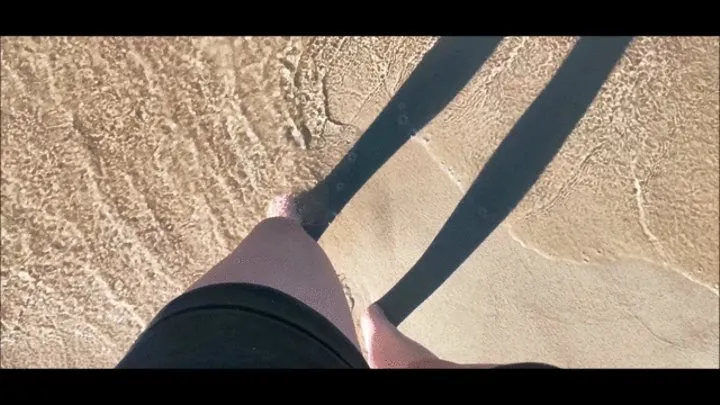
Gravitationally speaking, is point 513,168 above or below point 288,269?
above

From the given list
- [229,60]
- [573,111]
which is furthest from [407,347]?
[229,60]

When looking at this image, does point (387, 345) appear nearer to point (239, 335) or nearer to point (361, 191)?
point (361, 191)

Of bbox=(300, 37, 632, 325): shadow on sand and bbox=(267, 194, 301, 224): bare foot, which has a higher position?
bbox=(300, 37, 632, 325): shadow on sand

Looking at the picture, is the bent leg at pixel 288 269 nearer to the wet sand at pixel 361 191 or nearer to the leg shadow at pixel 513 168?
the wet sand at pixel 361 191

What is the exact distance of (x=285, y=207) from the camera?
Answer: 2049mm

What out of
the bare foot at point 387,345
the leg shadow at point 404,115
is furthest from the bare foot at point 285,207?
the bare foot at point 387,345

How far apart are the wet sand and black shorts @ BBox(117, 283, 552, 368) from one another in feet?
2.51

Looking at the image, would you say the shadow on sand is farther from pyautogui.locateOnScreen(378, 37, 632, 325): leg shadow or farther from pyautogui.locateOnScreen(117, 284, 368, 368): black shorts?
pyautogui.locateOnScreen(117, 284, 368, 368): black shorts

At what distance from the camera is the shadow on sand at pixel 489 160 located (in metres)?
2.06

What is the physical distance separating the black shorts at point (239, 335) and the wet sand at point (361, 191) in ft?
2.52

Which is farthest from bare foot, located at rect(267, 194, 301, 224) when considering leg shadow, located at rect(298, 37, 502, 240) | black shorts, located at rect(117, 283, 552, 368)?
black shorts, located at rect(117, 283, 552, 368)

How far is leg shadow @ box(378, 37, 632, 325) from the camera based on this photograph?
2.07 m

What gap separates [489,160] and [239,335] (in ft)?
4.12

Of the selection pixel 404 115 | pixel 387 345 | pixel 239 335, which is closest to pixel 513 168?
pixel 404 115
